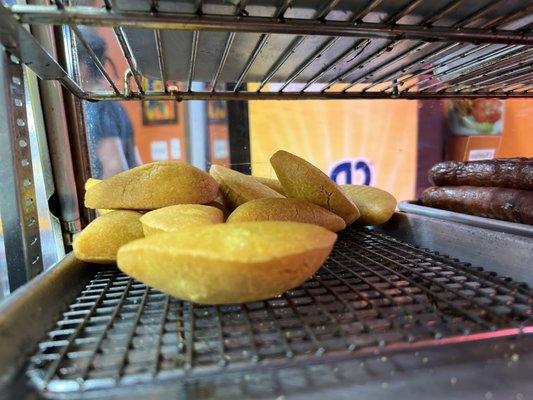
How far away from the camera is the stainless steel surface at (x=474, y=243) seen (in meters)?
0.55

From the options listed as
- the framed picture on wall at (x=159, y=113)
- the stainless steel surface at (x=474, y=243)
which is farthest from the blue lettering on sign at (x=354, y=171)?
the stainless steel surface at (x=474, y=243)

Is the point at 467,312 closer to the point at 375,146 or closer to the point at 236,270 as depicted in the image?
the point at 236,270

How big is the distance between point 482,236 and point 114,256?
0.55 meters

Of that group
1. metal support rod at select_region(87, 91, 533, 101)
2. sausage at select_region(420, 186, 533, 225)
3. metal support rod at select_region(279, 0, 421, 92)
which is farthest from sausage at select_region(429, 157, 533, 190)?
metal support rod at select_region(279, 0, 421, 92)

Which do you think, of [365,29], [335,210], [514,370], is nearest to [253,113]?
[335,210]

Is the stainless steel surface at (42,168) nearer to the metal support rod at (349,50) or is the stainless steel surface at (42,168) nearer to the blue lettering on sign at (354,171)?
the metal support rod at (349,50)

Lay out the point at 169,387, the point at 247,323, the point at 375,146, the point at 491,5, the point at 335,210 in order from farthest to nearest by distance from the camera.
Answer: the point at 375,146 < the point at 335,210 < the point at 491,5 < the point at 247,323 < the point at 169,387

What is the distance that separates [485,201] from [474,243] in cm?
22

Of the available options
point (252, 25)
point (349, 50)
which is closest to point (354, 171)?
point (349, 50)

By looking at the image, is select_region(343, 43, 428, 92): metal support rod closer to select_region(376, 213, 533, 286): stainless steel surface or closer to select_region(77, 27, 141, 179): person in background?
select_region(376, 213, 533, 286): stainless steel surface

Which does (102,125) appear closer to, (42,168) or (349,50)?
(42,168)

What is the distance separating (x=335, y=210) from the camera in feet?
2.20

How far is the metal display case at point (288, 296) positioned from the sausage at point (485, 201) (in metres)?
0.14

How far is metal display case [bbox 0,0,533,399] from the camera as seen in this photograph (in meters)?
0.31
